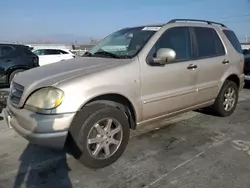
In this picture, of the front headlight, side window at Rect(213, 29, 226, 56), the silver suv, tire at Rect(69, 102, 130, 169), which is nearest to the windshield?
the silver suv

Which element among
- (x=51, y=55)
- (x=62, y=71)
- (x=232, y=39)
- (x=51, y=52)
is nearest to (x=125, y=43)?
(x=62, y=71)

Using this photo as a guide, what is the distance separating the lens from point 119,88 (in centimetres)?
328

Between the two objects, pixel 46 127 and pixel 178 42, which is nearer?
pixel 46 127

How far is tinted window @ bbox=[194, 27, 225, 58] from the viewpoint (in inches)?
176

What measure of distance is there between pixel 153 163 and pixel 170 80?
1250 millimetres

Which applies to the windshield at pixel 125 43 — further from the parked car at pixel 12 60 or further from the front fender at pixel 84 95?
the parked car at pixel 12 60

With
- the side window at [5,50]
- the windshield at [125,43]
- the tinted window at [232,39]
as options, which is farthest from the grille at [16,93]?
the side window at [5,50]

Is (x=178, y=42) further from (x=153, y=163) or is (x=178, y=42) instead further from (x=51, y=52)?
(x=51, y=52)

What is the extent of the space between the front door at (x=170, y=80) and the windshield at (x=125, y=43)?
0.66 feet

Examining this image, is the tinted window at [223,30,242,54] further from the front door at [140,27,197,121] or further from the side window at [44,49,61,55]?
the side window at [44,49,61,55]

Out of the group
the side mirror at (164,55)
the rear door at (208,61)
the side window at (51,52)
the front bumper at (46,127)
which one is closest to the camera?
the front bumper at (46,127)

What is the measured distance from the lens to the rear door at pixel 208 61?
4.41 meters

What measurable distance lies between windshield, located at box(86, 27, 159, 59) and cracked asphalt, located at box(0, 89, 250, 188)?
134 centimetres

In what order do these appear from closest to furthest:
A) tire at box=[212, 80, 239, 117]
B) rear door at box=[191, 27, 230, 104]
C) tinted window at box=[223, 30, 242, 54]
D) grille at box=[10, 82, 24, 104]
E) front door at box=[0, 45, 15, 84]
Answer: grille at box=[10, 82, 24, 104] < rear door at box=[191, 27, 230, 104] < tire at box=[212, 80, 239, 117] < tinted window at box=[223, 30, 242, 54] < front door at box=[0, 45, 15, 84]
